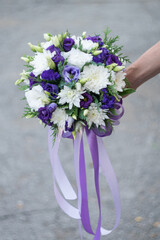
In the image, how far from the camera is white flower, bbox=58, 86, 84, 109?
1807 millimetres

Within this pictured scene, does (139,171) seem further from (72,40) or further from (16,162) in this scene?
(72,40)

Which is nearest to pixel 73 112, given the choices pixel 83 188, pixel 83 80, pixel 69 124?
pixel 69 124

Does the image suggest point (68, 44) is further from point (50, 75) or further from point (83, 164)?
point (83, 164)

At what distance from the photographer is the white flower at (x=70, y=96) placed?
1.81m

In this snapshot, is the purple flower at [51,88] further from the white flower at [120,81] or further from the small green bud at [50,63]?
the white flower at [120,81]

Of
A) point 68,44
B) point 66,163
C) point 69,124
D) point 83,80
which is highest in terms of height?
point 68,44

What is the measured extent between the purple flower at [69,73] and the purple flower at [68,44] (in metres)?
0.12

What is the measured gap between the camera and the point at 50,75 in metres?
1.82

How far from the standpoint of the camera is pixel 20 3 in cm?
789

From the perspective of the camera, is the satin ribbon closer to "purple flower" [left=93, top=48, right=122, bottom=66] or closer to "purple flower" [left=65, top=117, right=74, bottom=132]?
"purple flower" [left=65, top=117, right=74, bottom=132]

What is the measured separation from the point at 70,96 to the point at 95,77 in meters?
0.15

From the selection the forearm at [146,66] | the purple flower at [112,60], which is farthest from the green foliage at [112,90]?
the forearm at [146,66]

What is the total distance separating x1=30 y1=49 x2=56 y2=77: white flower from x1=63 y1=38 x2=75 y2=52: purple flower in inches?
3.2

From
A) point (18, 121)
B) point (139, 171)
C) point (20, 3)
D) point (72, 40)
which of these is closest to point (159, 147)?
point (139, 171)
